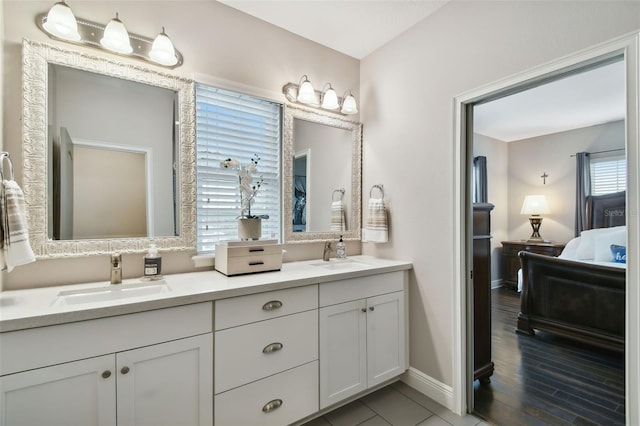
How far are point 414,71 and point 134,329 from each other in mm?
2354

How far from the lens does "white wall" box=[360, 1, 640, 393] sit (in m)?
1.55

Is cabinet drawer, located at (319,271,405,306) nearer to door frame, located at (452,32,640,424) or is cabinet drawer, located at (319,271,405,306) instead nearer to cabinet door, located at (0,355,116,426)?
door frame, located at (452,32,640,424)

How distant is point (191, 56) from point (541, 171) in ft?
17.7

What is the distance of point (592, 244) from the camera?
3475 mm

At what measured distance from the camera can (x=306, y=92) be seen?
227cm

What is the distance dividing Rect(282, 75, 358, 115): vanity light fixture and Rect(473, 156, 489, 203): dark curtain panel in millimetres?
3204

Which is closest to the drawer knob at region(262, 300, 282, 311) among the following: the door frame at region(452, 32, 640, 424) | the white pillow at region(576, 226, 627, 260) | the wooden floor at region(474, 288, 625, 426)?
the door frame at region(452, 32, 640, 424)

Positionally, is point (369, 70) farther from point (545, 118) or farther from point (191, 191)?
point (545, 118)

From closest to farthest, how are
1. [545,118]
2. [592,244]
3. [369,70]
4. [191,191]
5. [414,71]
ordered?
[191,191]
[414,71]
[369,70]
[592,244]
[545,118]

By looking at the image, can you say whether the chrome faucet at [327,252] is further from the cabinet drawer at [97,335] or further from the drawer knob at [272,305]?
the cabinet drawer at [97,335]

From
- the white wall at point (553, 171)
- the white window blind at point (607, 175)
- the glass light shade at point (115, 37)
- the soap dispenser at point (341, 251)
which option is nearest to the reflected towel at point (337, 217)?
the soap dispenser at point (341, 251)

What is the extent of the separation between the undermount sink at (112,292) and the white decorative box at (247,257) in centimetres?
34

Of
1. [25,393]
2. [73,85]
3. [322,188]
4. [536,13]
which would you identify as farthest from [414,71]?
[25,393]

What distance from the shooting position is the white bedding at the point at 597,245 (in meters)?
3.23
